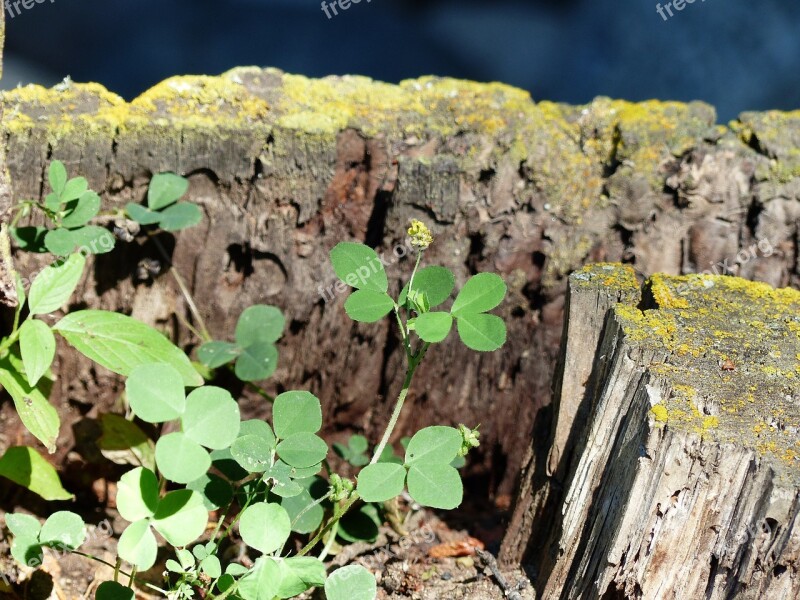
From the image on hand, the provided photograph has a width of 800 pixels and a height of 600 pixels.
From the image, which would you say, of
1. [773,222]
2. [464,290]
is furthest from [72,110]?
[773,222]

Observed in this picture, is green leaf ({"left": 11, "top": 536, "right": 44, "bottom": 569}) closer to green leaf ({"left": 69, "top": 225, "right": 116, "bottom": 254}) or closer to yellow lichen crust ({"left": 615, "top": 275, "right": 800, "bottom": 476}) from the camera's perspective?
green leaf ({"left": 69, "top": 225, "right": 116, "bottom": 254})

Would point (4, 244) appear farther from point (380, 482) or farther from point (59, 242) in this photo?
point (380, 482)

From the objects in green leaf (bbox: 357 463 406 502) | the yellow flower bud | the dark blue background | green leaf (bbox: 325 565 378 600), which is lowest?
green leaf (bbox: 325 565 378 600)

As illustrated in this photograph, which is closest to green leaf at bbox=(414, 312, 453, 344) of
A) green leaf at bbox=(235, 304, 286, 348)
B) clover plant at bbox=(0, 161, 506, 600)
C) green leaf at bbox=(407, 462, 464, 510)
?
clover plant at bbox=(0, 161, 506, 600)

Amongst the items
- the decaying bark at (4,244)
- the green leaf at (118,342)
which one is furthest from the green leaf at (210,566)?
the decaying bark at (4,244)

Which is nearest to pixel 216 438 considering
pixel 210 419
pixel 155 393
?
pixel 210 419

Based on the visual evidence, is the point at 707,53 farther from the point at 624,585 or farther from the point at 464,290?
the point at 624,585
